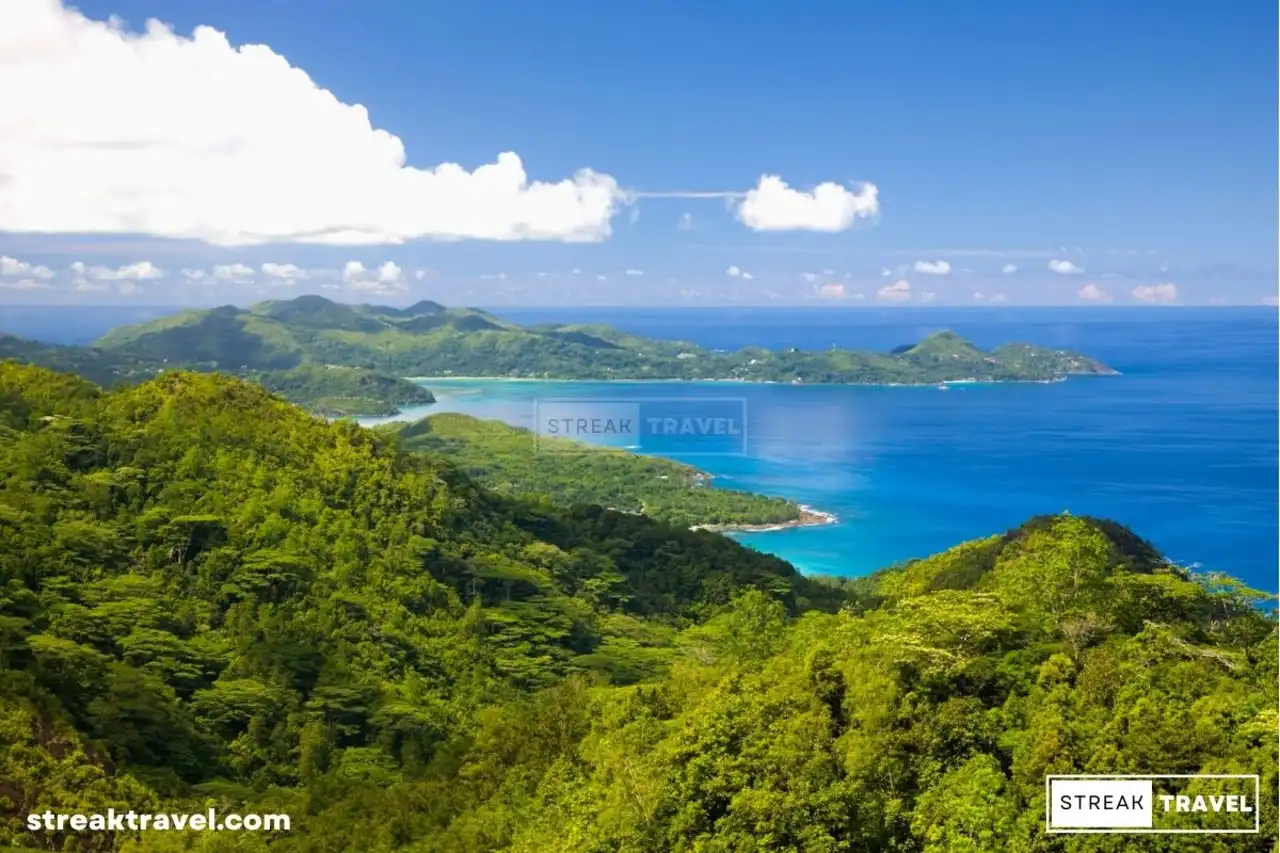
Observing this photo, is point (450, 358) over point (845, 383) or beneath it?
over

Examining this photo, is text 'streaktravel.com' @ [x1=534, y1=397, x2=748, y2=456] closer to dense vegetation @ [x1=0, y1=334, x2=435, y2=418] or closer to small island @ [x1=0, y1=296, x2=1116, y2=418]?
dense vegetation @ [x1=0, y1=334, x2=435, y2=418]

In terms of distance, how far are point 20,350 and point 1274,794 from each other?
89804 millimetres

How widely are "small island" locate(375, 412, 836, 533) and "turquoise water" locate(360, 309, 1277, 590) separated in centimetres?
207

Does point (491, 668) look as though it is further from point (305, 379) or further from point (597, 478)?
point (305, 379)

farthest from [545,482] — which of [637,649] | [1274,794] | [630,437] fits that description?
[1274,794]

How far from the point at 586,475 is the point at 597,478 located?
1.37 metres

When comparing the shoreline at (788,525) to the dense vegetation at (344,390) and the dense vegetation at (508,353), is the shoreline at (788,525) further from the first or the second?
the dense vegetation at (508,353)

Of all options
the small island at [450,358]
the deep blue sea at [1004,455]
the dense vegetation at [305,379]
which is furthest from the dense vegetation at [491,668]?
the small island at [450,358]

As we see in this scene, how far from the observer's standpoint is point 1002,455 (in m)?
72.7

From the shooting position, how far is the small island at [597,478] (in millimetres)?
54844

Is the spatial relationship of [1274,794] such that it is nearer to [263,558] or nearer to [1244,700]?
[1244,700]

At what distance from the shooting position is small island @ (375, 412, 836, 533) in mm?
54844

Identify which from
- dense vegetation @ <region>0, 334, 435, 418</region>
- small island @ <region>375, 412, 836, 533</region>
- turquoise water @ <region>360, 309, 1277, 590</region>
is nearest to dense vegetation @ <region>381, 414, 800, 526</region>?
small island @ <region>375, 412, 836, 533</region>

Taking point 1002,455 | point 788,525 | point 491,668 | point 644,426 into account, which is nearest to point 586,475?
point 788,525
